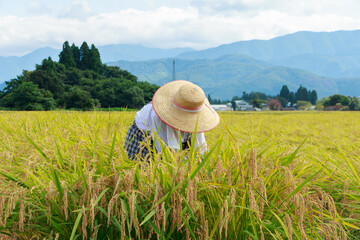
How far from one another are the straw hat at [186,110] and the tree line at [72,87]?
27111mm

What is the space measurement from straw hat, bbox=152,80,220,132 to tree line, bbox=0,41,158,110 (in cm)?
2711

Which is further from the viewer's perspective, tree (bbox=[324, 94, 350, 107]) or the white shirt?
tree (bbox=[324, 94, 350, 107])

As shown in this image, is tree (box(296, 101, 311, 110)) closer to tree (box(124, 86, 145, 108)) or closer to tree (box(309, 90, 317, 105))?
tree (box(309, 90, 317, 105))

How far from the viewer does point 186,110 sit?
8.33ft

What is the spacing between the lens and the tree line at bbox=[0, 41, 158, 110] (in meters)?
35.1

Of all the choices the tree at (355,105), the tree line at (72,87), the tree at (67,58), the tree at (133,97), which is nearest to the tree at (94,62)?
the tree line at (72,87)

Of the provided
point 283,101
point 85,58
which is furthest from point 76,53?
point 283,101

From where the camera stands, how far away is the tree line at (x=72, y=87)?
115 ft

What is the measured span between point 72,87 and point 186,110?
4618 centimetres

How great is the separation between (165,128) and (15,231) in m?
1.43

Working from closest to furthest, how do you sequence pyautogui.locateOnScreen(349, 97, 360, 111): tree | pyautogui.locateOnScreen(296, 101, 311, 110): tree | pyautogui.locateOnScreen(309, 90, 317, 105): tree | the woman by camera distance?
the woman < pyautogui.locateOnScreen(349, 97, 360, 111): tree < pyautogui.locateOnScreen(296, 101, 311, 110): tree < pyautogui.locateOnScreen(309, 90, 317, 105): tree

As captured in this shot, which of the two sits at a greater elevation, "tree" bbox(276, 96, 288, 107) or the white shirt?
the white shirt

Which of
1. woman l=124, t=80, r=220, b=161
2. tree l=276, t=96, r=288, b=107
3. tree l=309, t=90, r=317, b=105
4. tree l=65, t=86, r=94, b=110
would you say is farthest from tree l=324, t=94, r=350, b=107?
woman l=124, t=80, r=220, b=161

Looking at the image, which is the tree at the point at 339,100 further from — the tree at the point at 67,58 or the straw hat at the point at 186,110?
the straw hat at the point at 186,110
